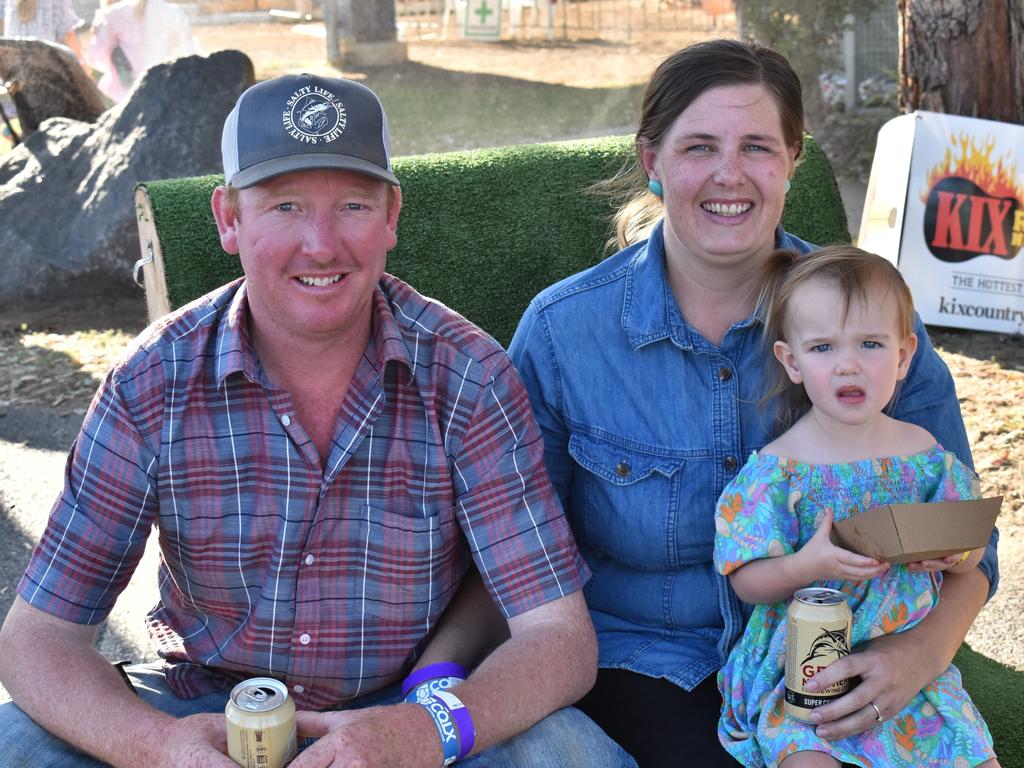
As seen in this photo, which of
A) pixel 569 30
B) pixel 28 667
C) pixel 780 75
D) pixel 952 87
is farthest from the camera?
pixel 569 30

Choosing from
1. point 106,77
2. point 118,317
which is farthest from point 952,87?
point 106,77

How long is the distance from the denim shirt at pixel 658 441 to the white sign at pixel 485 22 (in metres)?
15.8

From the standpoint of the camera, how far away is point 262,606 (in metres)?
2.47

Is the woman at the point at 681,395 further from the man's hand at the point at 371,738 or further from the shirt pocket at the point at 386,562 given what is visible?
the man's hand at the point at 371,738

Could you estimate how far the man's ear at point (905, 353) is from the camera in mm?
2533

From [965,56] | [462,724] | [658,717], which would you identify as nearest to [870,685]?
[658,717]

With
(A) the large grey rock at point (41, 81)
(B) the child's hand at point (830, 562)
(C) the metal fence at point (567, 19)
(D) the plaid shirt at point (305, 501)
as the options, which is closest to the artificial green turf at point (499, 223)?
(D) the plaid shirt at point (305, 501)

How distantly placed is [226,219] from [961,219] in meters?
5.66

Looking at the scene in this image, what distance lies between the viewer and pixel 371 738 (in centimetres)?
213

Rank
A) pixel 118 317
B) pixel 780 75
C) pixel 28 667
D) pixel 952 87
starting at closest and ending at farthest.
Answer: pixel 28 667
pixel 780 75
pixel 952 87
pixel 118 317

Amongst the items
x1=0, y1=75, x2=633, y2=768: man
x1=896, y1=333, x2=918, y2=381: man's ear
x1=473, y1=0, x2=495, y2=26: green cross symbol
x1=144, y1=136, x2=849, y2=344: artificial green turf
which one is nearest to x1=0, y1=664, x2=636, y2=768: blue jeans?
x1=0, y1=75, x2=633, y2=768: man

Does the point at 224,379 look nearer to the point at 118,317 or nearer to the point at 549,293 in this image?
the point at 549,293

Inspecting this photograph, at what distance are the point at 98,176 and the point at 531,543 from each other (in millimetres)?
6660

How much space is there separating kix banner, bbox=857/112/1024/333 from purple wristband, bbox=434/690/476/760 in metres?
5.57
